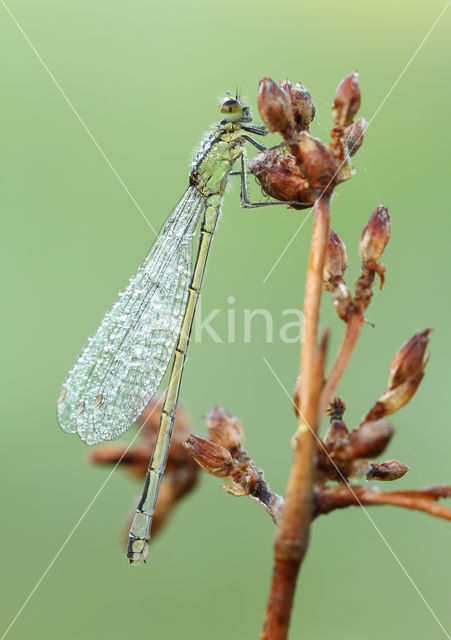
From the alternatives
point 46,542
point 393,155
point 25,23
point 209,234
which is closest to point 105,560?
point 46,542

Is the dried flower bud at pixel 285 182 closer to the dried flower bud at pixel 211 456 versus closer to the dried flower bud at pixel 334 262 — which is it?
the dried flower bud at pixel 334 262

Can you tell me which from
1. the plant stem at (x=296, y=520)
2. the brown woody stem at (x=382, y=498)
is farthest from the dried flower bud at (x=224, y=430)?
the plant stem at (x=296, y=520)

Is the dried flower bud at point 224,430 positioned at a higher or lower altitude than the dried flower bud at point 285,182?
lower

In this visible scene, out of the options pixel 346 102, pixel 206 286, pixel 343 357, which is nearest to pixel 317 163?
pixel 346 102

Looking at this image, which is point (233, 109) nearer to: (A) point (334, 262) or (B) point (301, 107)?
(B) point (301, 107)

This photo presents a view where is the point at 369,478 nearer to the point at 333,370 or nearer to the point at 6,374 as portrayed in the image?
the point at 333,370

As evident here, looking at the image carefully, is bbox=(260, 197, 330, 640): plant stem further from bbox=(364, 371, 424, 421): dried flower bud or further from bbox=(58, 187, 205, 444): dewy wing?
bbox=(58, 187, 205, 444): dewy wing

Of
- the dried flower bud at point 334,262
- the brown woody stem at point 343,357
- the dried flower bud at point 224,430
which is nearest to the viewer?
the brown woody stem at point 343,357
